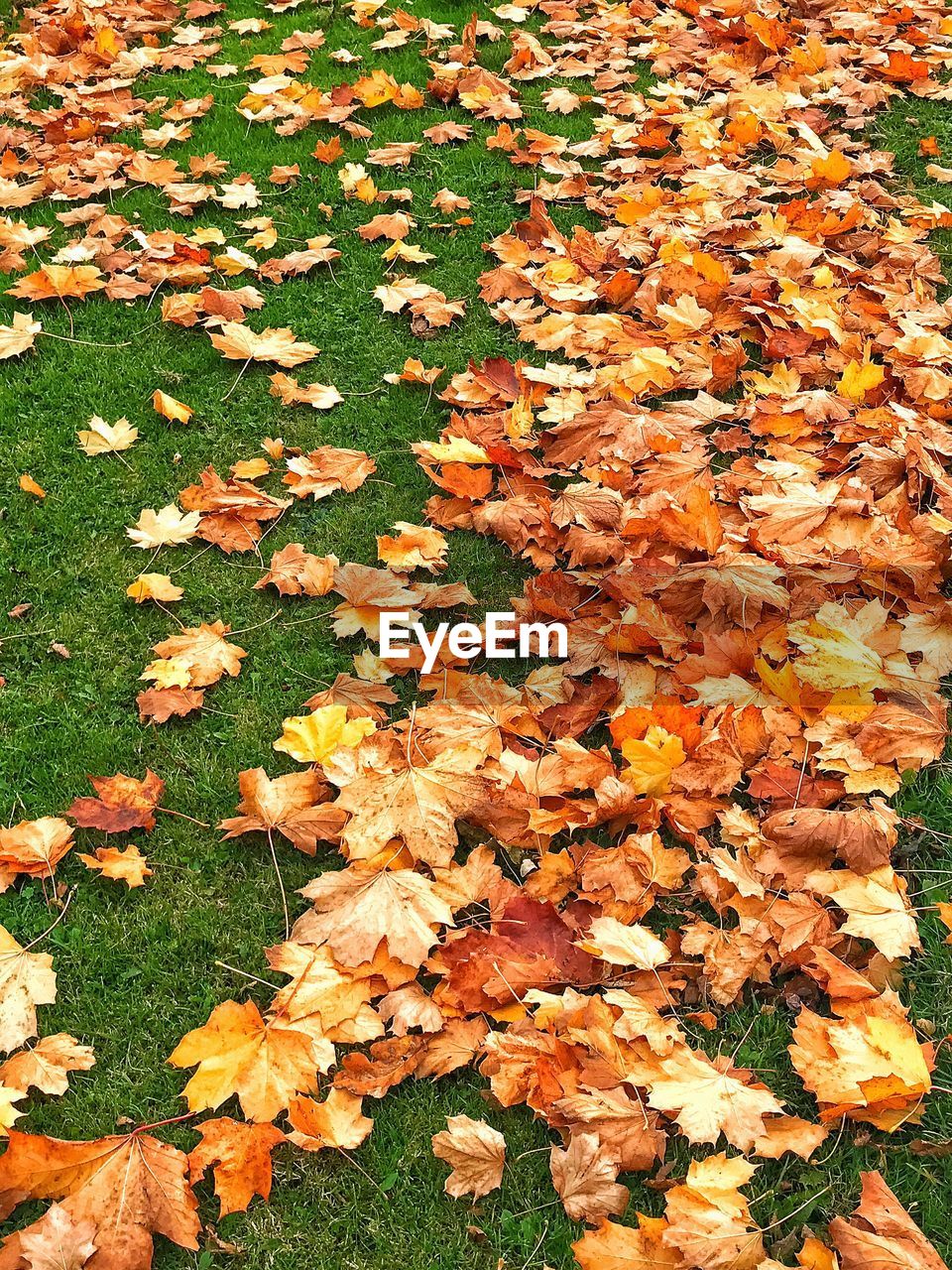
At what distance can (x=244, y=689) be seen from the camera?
2.89 metres

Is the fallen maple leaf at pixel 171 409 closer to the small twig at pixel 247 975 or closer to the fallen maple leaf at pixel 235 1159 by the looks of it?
the small twig at pixel 247 975

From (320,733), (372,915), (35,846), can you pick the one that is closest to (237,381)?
(320,733)

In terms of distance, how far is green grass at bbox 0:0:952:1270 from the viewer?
1910mm

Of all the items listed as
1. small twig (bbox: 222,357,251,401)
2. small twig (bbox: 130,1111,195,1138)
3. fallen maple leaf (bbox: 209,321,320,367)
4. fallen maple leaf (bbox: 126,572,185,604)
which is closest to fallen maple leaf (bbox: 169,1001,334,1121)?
small twig (bbox: 130,1111,195,1138)

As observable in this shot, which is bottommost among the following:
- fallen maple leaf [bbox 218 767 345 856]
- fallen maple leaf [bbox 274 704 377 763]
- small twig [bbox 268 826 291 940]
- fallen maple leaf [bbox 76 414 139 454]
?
small twig [bbox 268 826 291 940]

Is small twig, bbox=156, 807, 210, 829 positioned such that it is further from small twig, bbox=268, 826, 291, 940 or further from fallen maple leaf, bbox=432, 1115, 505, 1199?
fallen maple leaf, bbox=432, 1115, 505, 1199

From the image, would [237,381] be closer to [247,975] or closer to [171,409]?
[171,409]

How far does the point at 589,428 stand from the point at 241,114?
3.03 m

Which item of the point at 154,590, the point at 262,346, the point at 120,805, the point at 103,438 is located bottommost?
the point at 120,805

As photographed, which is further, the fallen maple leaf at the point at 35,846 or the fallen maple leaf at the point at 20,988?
the fallen maple leaf at the point at 35,846

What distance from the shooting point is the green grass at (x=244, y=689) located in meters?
1.91

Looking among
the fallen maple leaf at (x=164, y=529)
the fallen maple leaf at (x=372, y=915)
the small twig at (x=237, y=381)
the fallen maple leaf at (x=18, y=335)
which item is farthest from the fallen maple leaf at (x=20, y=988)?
the fallen maple leaf at (x=18, y=335)

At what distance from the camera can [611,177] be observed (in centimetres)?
460

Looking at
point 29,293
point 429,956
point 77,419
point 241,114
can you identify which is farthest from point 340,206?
point 429,956
